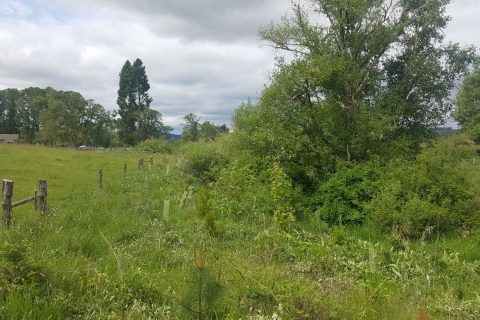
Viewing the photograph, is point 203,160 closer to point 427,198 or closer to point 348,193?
point 348,193

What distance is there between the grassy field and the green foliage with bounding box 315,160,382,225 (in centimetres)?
227

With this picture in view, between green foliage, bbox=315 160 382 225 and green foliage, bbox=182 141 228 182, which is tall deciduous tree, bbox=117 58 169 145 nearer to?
green foliage, bbox=182 141 228 182

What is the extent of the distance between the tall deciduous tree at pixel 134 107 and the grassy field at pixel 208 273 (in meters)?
64.9

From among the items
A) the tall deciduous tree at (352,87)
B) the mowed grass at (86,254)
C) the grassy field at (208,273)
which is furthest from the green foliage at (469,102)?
the mowed grass at (86,254)

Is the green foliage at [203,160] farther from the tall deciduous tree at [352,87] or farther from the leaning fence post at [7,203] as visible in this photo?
the leaning fence post at [7,203]

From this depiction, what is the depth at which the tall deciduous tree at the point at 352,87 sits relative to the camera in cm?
1496

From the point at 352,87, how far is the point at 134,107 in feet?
206

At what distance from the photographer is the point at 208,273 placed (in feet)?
11.8

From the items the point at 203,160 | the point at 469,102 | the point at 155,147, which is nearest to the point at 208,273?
the point at 203,160

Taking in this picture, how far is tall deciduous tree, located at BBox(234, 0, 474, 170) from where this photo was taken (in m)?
15.0

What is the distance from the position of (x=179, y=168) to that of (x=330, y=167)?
34.9ft

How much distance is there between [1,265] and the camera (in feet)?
13.3

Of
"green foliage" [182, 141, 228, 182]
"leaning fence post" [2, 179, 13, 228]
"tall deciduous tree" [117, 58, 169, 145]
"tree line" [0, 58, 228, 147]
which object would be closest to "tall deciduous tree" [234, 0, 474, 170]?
"green foliage" [182, 141, 228, 182]

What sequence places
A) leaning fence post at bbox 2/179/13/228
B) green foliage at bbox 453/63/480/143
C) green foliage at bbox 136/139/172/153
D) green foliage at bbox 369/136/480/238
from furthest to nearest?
Result: green foliage at bbox 136/139/172/153, green foliage at bbox 453/63/480/143, green foliage at bbox 369/136/480/238, leaning fence post at bbox 2/179/13/228
